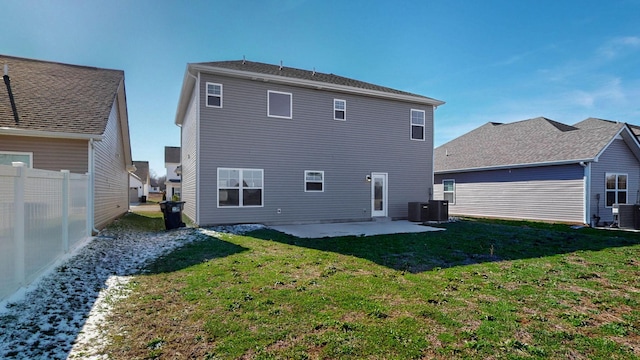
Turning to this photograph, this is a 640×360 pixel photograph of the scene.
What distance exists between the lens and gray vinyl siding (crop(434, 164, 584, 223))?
13.7m

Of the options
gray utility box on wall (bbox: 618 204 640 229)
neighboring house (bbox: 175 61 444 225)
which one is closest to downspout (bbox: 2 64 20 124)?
neighboring house (bbox: 175 61 444 225)

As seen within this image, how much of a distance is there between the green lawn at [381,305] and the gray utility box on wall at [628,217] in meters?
7.52

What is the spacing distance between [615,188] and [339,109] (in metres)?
13.5

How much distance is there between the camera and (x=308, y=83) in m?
12.2

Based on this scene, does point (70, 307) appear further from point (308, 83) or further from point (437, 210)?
point (437, 210)

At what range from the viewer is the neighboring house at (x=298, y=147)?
11109 mm

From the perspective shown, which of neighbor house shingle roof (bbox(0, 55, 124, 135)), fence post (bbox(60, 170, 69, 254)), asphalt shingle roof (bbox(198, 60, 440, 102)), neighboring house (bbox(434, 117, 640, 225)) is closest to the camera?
fence post (bbox(60, 170, 69, 254))

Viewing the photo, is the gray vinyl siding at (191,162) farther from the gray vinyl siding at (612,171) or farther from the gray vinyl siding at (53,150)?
the gray vinyl siding at (612,171)

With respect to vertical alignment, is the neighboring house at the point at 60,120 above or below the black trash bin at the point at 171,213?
above

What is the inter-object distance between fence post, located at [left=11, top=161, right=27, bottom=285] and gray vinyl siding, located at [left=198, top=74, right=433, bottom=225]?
22.3 feet

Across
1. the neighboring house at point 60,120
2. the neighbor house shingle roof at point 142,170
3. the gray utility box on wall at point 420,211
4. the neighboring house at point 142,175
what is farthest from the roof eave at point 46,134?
the neighbor house shingle roof at point 142,170

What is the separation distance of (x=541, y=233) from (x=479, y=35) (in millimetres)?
7923

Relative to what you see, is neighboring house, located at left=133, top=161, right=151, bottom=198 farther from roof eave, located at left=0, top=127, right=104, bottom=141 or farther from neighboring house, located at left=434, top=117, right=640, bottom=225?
neighboring house, located at left=434, top=117, right=640, bottom=225

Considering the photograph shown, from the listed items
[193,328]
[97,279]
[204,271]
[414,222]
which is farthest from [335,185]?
[193,328]
